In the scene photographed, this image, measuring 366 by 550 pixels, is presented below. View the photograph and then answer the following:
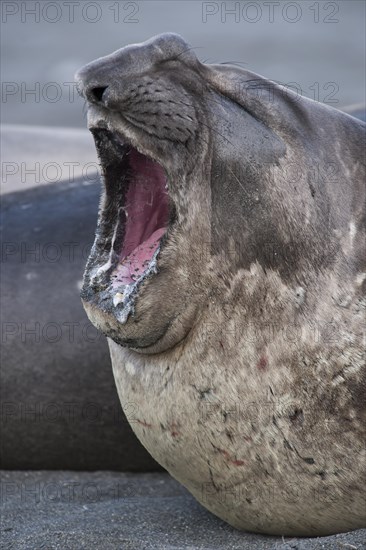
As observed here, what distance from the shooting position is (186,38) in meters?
12.7

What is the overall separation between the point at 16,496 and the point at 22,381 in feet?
2.46

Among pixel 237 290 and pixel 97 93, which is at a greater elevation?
pixel 97 93

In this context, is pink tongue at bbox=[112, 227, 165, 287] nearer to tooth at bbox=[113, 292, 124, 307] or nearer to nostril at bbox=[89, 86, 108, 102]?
tooth at bbox=[113, 292, 124, 307]

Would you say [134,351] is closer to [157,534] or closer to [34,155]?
[157,534]

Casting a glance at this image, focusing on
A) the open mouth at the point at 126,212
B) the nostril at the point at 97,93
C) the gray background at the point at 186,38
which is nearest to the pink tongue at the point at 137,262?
the open mouth at the point at 126,212

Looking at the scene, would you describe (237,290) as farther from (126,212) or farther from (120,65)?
(120,65)

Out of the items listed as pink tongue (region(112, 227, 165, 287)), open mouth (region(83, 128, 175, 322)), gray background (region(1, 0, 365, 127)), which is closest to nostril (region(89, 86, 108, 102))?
open mouth (region(83, 128, 175, 322))

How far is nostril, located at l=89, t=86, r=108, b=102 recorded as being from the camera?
3.81m

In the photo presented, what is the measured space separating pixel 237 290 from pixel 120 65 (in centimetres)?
76

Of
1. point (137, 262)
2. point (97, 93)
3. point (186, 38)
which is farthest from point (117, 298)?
point (186, 38)

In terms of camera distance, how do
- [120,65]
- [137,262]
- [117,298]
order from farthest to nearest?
[137,262]
[117,298]
[120,65]

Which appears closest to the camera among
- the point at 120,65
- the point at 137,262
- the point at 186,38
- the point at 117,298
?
the point at 120,65

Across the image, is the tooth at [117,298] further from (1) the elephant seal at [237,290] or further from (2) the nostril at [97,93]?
(2) the nostril at [97,93]

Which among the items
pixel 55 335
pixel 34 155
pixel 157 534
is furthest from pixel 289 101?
pixel 34 155
